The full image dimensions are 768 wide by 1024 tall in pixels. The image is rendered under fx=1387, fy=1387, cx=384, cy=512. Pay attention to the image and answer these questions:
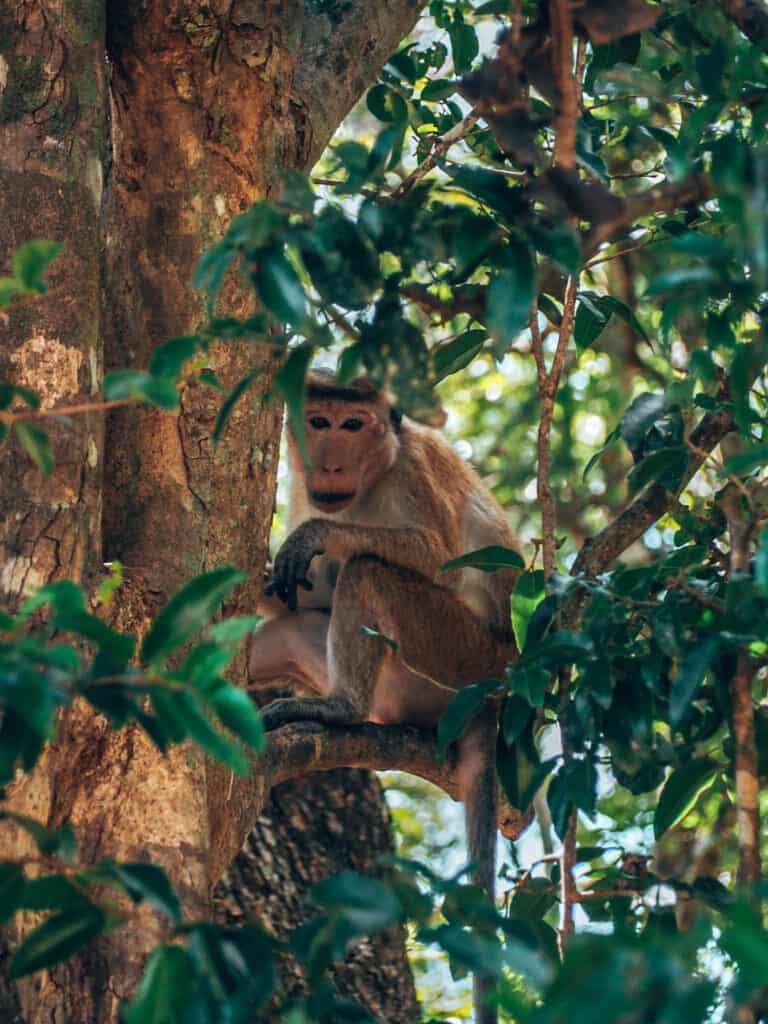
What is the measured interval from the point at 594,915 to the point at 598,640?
0.76 m

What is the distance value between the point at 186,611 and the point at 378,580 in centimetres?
347

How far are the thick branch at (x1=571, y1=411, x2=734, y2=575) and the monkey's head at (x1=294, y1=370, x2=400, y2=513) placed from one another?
1750mm

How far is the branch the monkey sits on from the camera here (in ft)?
17.3

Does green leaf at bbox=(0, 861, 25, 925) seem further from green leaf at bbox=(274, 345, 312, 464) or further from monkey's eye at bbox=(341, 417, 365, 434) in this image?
monkey's eye at bbox=(341, 417, 365, 434)

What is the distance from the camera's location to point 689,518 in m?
3.88

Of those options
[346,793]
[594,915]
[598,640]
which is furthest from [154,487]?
[346,793]

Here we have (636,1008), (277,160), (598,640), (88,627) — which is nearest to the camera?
(636,1008)

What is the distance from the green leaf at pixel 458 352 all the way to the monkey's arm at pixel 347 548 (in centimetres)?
134

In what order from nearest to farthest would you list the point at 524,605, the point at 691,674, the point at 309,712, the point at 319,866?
the point at 691,674, the point at 524,605, the point at 309,712, the point at 319,866

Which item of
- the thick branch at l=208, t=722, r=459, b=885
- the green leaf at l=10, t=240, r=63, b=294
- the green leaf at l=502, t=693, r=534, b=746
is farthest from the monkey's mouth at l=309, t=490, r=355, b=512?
the green leaf at l=10, t=240, r=63, b=294

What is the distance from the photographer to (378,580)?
551cm

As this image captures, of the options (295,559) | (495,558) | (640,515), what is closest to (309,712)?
(295,559)

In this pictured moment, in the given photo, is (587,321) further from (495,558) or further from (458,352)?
(495,558)

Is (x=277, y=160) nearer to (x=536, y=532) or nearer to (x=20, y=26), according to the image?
(x=20, y=26)
